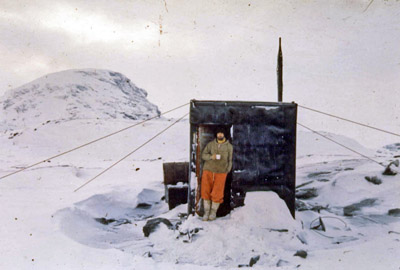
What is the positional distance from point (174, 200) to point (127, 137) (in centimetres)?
1319

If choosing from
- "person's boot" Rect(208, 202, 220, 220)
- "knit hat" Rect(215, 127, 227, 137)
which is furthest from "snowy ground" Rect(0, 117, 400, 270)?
"knit hat" Rect(215, 127, 227, 137)

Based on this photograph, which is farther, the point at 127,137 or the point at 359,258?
the point at 127,137

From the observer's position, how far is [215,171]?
6375mm

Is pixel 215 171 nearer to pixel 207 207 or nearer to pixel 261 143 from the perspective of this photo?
pixel 207 207

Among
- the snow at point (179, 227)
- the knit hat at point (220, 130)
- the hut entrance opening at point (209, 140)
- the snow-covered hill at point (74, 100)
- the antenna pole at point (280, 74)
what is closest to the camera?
the snow at point (179, 227)

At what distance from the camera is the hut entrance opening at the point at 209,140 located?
6754 millimetres

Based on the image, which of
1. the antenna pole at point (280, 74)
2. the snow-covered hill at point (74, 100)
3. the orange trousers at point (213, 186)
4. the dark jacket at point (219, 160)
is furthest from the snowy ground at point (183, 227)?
the snow-covered hill at point (74, 100)

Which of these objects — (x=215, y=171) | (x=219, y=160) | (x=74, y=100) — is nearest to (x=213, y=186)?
(x=215, y=171)

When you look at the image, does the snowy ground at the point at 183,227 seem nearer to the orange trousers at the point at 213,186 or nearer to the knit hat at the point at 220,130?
the orange trousers at the point at 213,186

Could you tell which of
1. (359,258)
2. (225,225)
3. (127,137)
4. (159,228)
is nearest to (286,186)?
(225,225)

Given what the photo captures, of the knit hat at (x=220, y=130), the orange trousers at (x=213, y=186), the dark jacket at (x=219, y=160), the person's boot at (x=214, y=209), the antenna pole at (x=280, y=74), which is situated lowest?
the person's boot at (x=214, y=209)

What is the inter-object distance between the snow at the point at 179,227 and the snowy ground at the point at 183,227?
18mm

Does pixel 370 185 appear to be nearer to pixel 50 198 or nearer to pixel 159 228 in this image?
pixel 159 228

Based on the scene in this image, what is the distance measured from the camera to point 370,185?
880 centimetres
